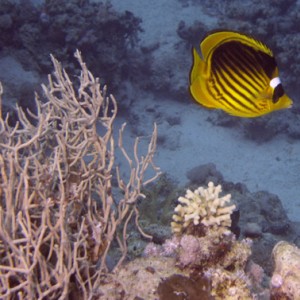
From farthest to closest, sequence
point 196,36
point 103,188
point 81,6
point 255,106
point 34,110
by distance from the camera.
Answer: point 196,36
point 81,6
point 34,110
point 103,188
point 255,106

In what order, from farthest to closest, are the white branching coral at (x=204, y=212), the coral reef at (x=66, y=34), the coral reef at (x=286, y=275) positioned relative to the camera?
the coral reef at (x=66, y=34), the white branching coral at (x=204, y=212), the coral reef at (x=286, y=275)

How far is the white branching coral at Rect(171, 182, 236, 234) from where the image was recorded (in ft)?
8.57

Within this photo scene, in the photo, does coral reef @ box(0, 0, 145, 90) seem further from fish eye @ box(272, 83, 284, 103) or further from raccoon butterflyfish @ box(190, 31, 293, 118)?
fish eye @ box(272, 83, 284, 103)

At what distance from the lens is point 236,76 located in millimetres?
2070

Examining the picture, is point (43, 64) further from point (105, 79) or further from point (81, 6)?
point (81, 6)

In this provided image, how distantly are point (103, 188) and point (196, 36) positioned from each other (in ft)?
33.6

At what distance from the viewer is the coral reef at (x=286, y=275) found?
2.25m

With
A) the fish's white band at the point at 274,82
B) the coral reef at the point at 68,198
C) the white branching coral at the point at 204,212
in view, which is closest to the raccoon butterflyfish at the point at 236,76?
the fish's white band at the point at 274,82

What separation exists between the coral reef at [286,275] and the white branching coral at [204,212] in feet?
1.27

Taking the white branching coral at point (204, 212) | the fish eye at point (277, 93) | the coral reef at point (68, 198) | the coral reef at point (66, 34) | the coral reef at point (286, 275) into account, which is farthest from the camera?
the coral reef at point (66, 34)

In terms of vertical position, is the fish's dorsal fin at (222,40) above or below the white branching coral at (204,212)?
above

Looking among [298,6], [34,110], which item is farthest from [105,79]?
[298,6]

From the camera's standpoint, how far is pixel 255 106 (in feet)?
6.55

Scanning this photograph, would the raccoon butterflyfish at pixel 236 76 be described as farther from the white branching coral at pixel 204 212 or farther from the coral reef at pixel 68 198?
the white branching coral at pixel 204 212
